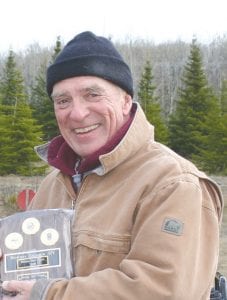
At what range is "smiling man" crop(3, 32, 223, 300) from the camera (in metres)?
1.88

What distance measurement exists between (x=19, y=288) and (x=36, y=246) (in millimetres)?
172

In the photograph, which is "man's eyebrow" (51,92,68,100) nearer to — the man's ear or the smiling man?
the smiling man

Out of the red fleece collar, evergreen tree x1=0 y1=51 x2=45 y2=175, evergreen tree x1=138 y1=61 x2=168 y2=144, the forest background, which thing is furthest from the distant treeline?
the red fleece collar

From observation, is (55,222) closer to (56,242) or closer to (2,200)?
(56,242)

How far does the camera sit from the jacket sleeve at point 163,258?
186cm

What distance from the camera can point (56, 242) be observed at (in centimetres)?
215

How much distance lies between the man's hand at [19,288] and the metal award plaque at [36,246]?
61 millimetres

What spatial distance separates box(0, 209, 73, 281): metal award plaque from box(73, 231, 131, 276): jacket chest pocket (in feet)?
0.11

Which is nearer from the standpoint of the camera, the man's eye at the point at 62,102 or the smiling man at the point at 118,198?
the smiling man at the point at 118,198

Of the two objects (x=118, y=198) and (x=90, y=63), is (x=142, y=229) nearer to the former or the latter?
(x=118, y=198)

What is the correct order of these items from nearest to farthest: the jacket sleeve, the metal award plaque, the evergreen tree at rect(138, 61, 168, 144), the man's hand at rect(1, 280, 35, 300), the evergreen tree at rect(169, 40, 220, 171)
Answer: the jacket sleeve < the man's hand at rect(1, 280, 35, 300) < the metal award plaque < the evergreen tree at rect(138, 61, 168, 144) < the evergreen tree at rect(169, 40, 220, 171)

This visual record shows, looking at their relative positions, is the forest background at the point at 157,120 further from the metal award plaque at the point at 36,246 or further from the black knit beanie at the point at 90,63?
the metal award plaque at the point at 36,246

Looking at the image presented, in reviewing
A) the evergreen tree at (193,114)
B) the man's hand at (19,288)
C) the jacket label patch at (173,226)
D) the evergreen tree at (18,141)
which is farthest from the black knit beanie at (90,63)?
the evergreen tree at (193,114)

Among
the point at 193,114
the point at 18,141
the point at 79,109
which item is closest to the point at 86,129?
the point at 79,109
